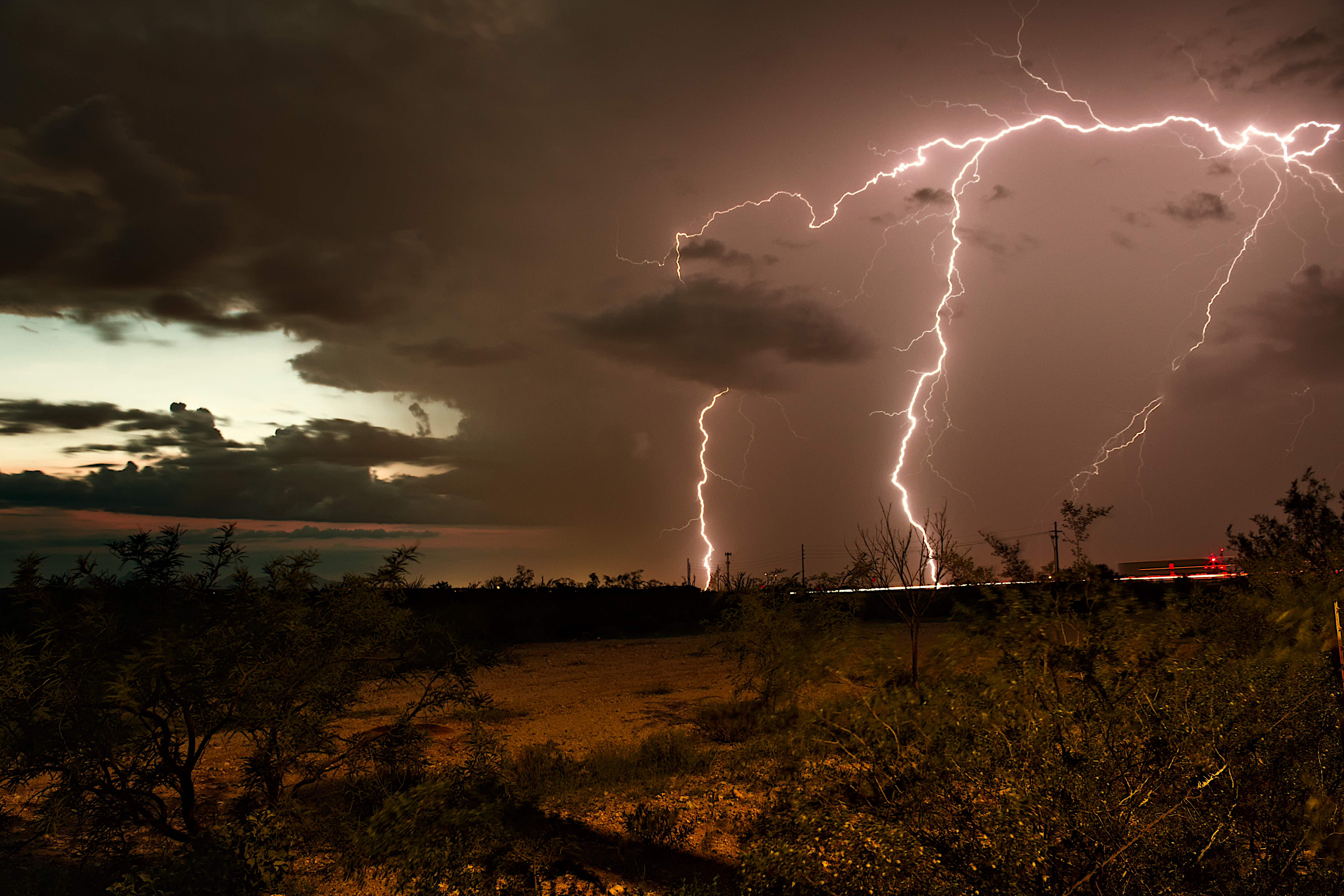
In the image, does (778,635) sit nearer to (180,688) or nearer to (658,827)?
(658,827)

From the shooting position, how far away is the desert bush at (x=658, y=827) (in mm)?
8484

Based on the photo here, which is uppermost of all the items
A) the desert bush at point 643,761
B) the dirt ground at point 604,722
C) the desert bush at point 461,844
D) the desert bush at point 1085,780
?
the desert bush at point 1085,780

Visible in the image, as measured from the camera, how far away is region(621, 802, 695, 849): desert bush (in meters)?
8.48

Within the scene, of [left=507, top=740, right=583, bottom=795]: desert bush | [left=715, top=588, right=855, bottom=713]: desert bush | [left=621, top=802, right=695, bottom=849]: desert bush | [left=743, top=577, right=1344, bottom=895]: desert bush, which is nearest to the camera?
[left=743, top=577, right=1344, bottom=895]: desert bush

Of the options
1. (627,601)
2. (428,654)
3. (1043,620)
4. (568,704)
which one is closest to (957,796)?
(1043,620)

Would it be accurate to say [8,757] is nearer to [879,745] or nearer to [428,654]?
[428,654]

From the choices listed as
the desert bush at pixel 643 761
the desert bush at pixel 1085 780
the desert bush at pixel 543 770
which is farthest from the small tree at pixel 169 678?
→ the desert bush at pixel 1085 780

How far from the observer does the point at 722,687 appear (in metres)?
18.3

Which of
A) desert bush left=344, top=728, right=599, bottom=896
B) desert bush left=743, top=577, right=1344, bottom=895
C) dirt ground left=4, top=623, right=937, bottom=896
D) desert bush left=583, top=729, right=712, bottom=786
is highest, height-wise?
desert bush left=743, top=577, right=1344, bottom=895

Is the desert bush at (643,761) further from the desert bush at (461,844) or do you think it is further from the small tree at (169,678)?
the small tree at (169,678)

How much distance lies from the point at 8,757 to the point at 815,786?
6687 mm

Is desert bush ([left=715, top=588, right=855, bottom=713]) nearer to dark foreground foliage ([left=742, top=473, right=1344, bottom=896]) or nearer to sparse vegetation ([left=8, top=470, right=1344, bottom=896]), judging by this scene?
sparse vegetation ([left=8, top=470, right=1344, bottom=896])

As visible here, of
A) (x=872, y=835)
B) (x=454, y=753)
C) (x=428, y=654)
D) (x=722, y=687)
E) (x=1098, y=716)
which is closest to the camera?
(x=872, y=835)

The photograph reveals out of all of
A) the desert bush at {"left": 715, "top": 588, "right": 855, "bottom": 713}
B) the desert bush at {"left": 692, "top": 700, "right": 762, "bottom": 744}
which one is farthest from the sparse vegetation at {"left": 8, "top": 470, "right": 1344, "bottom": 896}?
the desert bush at {"left": 715, "top": 588, "right": 855, "bottom": 713}
